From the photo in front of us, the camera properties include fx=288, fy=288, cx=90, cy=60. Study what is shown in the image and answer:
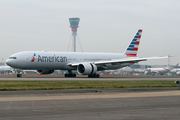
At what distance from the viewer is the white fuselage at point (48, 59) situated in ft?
161

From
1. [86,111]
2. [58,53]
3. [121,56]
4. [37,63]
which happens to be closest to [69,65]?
[58,53]

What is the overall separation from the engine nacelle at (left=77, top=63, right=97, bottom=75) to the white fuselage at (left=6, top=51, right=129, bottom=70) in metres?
2.44

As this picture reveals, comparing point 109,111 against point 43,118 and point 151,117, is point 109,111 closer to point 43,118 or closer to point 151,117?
point 151,117

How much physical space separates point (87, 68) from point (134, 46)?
17853 mm

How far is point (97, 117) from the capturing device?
11633mm

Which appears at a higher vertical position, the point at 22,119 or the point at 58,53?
the point at 58,53

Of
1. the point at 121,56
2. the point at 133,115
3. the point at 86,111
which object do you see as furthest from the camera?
the point at 121,56

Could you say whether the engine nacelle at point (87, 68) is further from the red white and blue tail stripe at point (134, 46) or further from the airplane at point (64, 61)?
the red white and blue tail stripe at point (134, 46)

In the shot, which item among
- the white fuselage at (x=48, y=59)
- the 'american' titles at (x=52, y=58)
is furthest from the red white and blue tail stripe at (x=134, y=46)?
the 'american' titles at (x=52, y=58)

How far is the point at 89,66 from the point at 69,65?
4.55 metres

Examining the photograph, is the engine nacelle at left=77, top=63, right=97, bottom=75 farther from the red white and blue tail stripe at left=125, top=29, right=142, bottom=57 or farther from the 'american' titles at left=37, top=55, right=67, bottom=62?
the red white and blue tail stripe at left=125, top=29, right=142, bottom=57

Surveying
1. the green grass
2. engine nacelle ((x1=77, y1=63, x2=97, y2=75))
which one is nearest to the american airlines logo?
engine nacelle ((x1=77, y1=63, x2=97, y2=75))

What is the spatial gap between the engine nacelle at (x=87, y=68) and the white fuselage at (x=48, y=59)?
2436 mm

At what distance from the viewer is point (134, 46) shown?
212 ft
